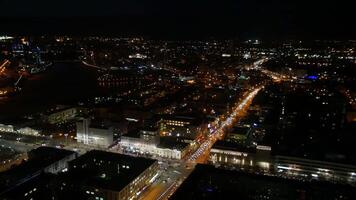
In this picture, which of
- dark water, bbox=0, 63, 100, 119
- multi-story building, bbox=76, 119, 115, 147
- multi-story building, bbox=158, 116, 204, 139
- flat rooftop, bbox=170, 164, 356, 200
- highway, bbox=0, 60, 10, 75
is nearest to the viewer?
flat rooftop, bbox=170, 164, 356, 200

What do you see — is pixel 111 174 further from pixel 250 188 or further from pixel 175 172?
pixel 250 188

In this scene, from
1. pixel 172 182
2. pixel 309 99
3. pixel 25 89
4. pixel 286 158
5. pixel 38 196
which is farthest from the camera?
pixel 25 89

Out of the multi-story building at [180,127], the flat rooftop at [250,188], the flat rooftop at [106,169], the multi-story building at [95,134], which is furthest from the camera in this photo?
the multi-story building at [180,127]

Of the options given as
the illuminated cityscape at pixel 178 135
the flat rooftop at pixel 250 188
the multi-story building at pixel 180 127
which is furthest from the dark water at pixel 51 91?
the flat rooftop at pixel 250 188

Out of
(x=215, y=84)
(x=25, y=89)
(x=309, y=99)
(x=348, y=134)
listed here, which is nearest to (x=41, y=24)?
(x=25, y=89)

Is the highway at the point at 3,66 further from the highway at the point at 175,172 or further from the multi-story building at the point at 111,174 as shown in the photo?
the multi-story building at the point at 111,174

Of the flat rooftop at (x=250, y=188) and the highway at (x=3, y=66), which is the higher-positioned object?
the highway at (x=3, y=66)

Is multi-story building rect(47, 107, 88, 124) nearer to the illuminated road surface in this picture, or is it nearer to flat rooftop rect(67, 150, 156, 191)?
flat rooftop rect(67, 150, 156, 191)

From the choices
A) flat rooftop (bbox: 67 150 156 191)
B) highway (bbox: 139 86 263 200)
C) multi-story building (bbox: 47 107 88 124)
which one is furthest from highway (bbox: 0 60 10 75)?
flat rooftop (bbox: 67 150 156 191)

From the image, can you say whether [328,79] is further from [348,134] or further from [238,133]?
[238,133]
